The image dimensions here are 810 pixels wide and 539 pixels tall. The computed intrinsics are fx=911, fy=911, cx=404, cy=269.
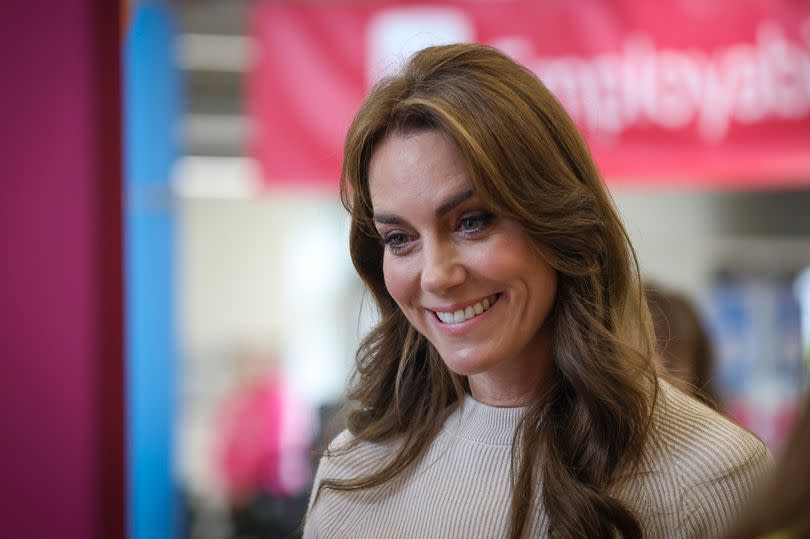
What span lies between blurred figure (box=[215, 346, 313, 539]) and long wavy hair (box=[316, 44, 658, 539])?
249cm

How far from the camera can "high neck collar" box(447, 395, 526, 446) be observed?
1523 millimetres

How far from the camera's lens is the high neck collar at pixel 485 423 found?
5.00 ft

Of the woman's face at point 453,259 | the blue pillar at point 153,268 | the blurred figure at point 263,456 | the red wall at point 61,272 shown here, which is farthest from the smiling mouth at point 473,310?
the blue pillar at point 153,268

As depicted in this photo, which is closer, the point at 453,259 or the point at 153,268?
the point at 453,259

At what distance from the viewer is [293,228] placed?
10.6 m

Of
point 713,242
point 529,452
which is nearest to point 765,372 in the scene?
point 713,242

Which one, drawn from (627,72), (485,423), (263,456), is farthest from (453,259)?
(263,456)

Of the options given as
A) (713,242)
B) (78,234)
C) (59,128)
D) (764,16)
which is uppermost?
(764,16)

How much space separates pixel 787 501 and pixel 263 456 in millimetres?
4730

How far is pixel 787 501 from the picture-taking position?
0.75 m

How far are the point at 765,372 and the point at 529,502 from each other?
16.8ft

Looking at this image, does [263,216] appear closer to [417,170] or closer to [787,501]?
[417,170]

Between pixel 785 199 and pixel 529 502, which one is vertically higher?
pixel 529 502

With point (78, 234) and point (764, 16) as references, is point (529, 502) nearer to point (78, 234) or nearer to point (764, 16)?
point (78, 234)
